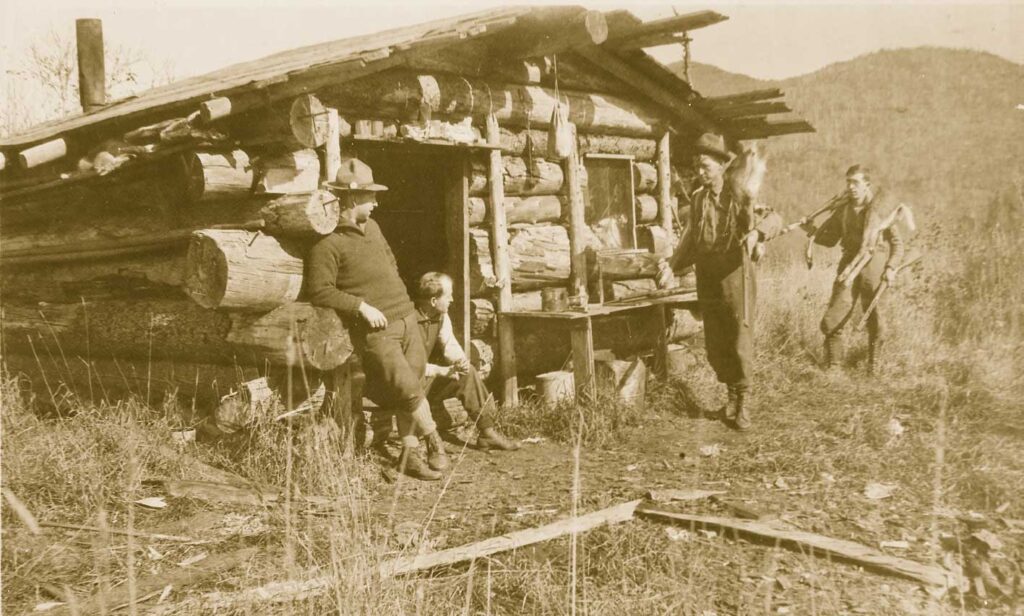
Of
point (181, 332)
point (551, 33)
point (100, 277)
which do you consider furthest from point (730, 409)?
point (100, 277)

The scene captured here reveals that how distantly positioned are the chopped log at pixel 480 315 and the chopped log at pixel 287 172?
6.91 ft

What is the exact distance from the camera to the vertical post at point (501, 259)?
799 cm

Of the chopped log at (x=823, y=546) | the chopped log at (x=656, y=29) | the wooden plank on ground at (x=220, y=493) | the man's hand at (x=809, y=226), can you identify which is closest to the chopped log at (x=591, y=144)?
the chopped log at (x=656, y=29)

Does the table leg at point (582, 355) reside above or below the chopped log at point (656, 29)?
below

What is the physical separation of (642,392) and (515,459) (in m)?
1.95

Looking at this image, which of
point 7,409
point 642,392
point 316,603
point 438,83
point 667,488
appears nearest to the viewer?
point 316,603

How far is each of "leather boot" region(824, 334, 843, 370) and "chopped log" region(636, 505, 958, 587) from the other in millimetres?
4722

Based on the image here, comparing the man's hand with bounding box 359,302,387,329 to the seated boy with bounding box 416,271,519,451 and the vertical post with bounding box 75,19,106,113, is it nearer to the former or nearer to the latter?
the seated boy with bounding box 416,271,519,451

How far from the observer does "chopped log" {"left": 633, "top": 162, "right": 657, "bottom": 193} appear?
9.91 metres

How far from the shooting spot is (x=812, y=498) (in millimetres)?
5449

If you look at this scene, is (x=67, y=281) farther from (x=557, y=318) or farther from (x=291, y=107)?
(x=557, y=318)

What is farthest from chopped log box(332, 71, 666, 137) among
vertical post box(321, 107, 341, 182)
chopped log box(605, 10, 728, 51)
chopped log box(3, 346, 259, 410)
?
chopped log box(3, 346, 259, 410)

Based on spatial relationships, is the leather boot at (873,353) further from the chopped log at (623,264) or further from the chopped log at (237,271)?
the chopped log at (237,271)

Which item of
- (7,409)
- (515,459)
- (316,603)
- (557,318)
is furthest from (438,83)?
(316,603)
